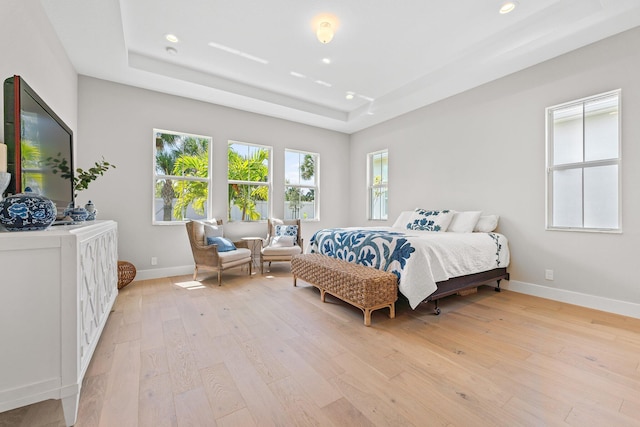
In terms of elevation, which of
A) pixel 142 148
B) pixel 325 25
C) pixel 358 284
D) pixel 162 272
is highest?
pixel 325 25

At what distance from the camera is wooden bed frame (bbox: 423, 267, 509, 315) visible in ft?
8.99

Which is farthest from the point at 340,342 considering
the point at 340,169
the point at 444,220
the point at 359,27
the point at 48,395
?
the point at 340,169

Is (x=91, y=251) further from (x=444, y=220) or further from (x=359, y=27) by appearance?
(x=444, y=220)

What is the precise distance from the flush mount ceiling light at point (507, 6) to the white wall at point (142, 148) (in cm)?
369

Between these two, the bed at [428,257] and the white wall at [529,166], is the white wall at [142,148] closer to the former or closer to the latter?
the bed at [428,257]

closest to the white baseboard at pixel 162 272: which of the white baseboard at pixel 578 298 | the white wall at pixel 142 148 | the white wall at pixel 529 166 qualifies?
the white wall at pixel 142 148

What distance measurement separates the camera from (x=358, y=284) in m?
2.53

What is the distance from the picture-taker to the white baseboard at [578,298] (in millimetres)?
Answer: 2699

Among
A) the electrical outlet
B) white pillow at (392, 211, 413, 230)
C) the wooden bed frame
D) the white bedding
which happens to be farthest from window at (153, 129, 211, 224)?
the electrical outlet

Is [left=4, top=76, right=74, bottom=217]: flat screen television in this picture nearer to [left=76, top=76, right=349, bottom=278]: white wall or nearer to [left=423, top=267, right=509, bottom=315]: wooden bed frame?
[left=76, top=76, right=349, bottom=278]: white wall

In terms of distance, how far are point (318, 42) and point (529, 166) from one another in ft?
9.95

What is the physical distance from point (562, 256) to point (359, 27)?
3478mm

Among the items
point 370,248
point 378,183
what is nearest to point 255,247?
point 370,248

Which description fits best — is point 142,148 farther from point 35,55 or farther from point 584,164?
point 584,164
